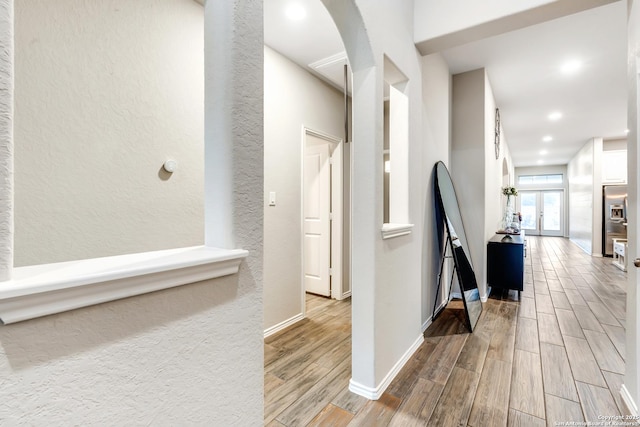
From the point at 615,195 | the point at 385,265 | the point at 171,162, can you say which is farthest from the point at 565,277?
the point at 171,162

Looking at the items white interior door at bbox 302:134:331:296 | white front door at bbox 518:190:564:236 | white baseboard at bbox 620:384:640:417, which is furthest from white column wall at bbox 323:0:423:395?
white front door at bbox 518:190:564:236

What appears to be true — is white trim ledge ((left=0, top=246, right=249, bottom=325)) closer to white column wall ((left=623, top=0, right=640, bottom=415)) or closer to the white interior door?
white column wall ((left=623, top=0, right=640, bottom=415))

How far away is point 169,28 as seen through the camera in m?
1.87

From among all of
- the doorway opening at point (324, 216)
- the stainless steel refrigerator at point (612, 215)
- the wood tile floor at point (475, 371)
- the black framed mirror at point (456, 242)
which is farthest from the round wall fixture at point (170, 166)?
the stainless steel refrigerator at point (612, 215)

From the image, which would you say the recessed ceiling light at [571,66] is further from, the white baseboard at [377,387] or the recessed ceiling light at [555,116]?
the white baseboard at [377,387]

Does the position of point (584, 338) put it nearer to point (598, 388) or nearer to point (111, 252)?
point (598, 388)

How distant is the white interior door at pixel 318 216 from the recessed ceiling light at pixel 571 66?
2.94m

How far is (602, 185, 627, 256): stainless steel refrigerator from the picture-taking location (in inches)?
252

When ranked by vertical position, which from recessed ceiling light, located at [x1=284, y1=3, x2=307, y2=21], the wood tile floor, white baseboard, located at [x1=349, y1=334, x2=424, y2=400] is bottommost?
the wood tile floor

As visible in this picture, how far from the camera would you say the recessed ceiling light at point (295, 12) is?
2.13 meters

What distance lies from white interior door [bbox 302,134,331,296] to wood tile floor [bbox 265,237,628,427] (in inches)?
21.5

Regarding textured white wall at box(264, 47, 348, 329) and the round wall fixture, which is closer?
the round wall fixture

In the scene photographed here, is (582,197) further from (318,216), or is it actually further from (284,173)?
(284,173)

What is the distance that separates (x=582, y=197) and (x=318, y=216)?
328 inches
